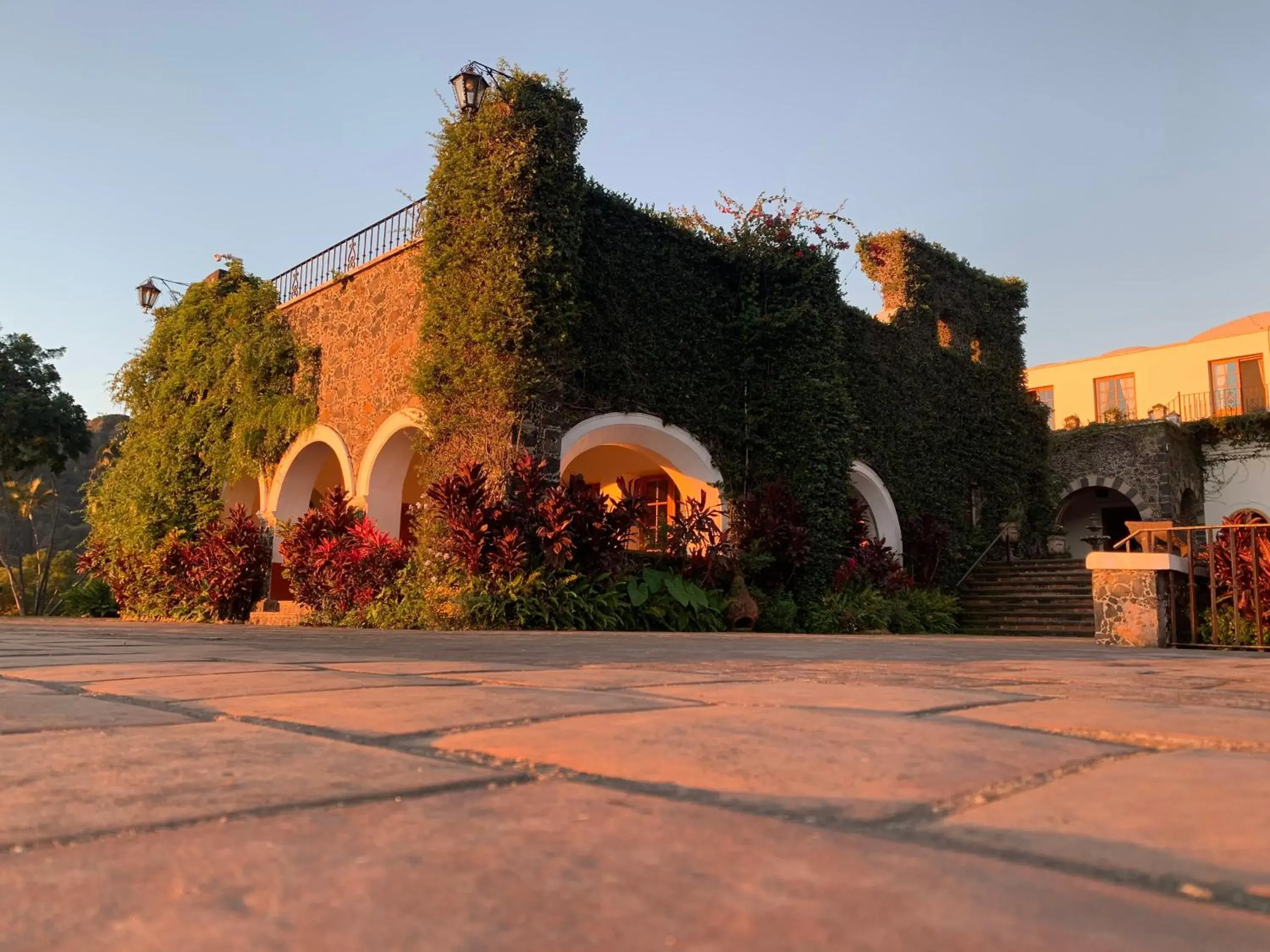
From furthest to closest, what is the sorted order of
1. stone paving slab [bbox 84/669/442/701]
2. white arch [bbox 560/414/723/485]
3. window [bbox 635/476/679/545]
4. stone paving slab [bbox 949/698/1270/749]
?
1. window [bbox 635/476/679/545]
2. white arch [bbox 560/414/723/485]
3. stone paving slab [bbox 84/669/442/701]
4. stone paving slab [bbox 949/698/1270/749]

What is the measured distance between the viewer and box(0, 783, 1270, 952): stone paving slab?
0.52m


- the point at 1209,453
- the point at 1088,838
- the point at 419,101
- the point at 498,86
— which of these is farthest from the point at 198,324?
the point at 1209,453

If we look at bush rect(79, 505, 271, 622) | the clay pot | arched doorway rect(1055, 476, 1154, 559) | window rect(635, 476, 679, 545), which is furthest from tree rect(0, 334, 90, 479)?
arched doorway rect(1055, 476, 1154, 559)

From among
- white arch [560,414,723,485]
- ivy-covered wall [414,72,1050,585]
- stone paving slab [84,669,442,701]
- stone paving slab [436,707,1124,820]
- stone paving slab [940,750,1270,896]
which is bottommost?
stone paving slab [84,669,442,701]

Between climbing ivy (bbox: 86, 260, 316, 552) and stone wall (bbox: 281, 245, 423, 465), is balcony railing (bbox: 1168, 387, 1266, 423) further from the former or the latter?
climbing ivy (bbox: 86, 260, 316, 552)

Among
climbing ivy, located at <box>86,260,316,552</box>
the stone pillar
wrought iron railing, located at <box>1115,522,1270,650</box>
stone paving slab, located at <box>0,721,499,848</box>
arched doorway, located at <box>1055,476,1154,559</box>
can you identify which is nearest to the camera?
stone paving slab, located at <box>0,721,499,848</box>

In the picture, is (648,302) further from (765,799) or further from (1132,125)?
(765,799)

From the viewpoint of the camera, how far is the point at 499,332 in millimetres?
8766

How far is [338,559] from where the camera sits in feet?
31.2

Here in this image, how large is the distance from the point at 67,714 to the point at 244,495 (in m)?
12.5

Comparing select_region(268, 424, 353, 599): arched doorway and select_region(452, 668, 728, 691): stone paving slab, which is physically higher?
select_region(268, 424, 353, 599): arched doorway

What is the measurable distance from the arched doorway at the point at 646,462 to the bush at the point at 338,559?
217 cm

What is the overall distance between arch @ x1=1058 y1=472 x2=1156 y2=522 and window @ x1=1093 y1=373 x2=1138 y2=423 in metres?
6.66

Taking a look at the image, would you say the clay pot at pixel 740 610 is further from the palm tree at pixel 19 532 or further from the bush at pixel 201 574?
the palm tree at pixel 19 532
